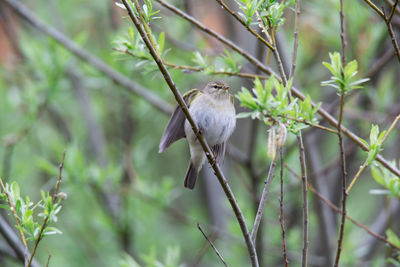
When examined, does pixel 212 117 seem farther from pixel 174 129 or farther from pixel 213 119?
pixel 174 129

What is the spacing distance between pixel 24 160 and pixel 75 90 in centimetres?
95

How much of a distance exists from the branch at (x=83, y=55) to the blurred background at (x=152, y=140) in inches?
1.3

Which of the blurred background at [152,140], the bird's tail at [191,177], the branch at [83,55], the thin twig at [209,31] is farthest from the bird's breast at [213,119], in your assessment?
the thin twig at [209,31]

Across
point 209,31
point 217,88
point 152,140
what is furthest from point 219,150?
point 152,140

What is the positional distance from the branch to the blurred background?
0.11 ft

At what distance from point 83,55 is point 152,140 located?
2250 millimetres

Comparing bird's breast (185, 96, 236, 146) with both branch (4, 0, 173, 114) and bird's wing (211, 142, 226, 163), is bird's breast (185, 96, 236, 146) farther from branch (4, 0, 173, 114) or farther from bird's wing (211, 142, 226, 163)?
branch (4, 0, 173, 114)

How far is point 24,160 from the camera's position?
5.57 meters

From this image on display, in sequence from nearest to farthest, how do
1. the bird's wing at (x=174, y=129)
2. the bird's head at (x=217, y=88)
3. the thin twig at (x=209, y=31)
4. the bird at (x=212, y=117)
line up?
the thin twig at (x=209, y=31)
the bird's wing at (x=174, y=129)
the bird at (x=212, y=117)
the bird's head at (x=217, y=88)

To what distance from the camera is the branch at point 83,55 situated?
4414 millimetres

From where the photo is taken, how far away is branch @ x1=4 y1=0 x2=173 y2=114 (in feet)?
14.5

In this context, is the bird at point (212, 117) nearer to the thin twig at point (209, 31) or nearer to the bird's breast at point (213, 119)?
the bird's breast at point (213, 119)

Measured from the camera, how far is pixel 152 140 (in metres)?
6.64

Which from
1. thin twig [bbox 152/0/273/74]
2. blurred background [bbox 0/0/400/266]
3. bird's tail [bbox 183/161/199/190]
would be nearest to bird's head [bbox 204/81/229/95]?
blurred background [bbox 0/0/400/266]
